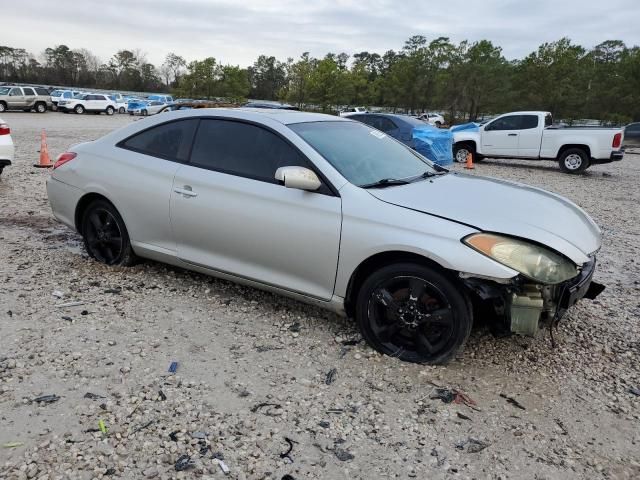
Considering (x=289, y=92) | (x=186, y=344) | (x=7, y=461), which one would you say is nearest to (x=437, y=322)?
(x=186, y=344)

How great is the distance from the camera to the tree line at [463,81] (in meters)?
41.5

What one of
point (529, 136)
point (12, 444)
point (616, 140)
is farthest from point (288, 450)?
point (529, 136)

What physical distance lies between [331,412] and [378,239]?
1.07m

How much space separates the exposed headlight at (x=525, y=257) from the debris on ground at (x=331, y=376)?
115 cm

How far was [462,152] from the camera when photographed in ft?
54.9

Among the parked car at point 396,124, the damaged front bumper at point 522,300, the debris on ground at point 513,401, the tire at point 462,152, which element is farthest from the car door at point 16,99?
the debris on ground at point 513,401

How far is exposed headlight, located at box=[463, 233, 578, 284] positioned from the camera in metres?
2.90

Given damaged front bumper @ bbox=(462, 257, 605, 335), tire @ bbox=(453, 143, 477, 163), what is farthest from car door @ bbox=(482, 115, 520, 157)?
damaged front bumper @ bbox=(462, 257, 605, 335)

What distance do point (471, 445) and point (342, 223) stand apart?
4.92ft

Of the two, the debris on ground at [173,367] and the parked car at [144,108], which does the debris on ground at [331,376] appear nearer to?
the debris on ground at [173,367]

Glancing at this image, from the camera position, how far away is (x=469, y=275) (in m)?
2.94

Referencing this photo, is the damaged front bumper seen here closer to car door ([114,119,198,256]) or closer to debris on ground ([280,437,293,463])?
debris on ground ([280,437,293,463])

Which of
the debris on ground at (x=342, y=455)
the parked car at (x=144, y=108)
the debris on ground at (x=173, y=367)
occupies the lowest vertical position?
Answer: the debris on ground at (x=342, y=455)

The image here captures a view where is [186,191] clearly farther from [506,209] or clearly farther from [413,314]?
[506,209]
